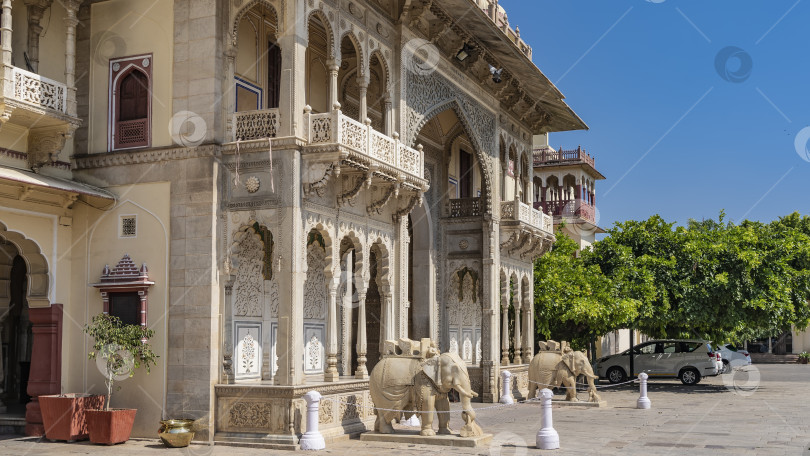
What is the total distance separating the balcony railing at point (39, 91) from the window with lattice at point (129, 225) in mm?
2096

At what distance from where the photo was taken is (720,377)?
3744 cm

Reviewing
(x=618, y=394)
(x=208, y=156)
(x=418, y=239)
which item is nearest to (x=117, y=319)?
(x=208, y=156)

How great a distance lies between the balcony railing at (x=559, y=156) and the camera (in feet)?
152

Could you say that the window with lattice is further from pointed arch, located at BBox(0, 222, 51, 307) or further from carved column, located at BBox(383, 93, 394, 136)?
carved column, located at BBox(383, 93, 394, 136)

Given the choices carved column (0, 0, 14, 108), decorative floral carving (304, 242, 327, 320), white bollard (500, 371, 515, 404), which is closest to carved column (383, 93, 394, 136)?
decorative floral carving (304, 242, 327, 320)

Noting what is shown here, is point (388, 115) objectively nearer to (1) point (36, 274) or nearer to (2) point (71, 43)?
(2) point (71, 43)

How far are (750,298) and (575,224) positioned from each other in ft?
51.9

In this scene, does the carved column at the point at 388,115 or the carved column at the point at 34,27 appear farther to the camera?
the carved column at the point at 388,115

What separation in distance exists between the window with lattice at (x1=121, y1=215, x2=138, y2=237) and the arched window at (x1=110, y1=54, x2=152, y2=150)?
127cm

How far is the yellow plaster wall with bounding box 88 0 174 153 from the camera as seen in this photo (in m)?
15.7

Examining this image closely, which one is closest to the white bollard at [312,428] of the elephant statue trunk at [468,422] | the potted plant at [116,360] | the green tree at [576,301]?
the elephant statue trunk at [468,422]

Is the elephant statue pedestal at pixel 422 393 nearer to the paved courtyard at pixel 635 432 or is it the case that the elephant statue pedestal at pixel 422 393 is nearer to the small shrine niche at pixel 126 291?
the paved courtyard at pixel 635 432

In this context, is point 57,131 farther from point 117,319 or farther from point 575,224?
point 575,224

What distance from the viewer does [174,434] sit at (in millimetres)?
14094
